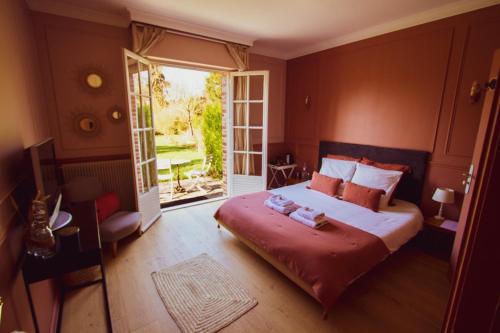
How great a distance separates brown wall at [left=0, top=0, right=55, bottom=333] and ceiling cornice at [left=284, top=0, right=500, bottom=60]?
3748 millimetres

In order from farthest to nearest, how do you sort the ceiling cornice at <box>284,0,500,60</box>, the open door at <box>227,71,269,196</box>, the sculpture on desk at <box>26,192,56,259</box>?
the open door at <box>227,71,269,196</box> → the ceiling cornice at <box>284,0,500,60</box> → the sculpture on desk at <box>26,192,56,259</box>

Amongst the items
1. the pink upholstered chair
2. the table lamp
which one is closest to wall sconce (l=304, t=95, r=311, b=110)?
the table lamp

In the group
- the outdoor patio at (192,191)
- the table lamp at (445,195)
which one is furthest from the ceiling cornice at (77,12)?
the table lamp at (445,195)

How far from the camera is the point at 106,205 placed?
9.04 feet

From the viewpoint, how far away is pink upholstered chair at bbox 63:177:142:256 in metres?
2.49

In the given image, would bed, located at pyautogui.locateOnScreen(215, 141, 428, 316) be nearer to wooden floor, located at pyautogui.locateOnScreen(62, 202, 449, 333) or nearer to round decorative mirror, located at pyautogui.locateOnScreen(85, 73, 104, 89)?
wooden floor, located at pyautogui.locateOnScreen(62, 202, 449, 333)

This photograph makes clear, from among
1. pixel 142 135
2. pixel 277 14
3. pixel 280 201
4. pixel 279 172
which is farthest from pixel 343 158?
pixel 142 135

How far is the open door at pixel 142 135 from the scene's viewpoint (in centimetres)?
280

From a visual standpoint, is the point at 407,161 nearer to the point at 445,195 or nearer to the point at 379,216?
the point at 445,195

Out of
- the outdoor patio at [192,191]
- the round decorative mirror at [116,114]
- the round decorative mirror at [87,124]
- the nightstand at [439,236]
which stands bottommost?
the outdoor patio at [192,191]

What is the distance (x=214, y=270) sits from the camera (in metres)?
2.35

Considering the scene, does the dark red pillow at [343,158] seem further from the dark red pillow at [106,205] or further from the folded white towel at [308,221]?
the dark red pillow at [106,205]

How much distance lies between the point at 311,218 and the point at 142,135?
237cm

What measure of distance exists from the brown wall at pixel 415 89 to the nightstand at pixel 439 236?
234 mm
